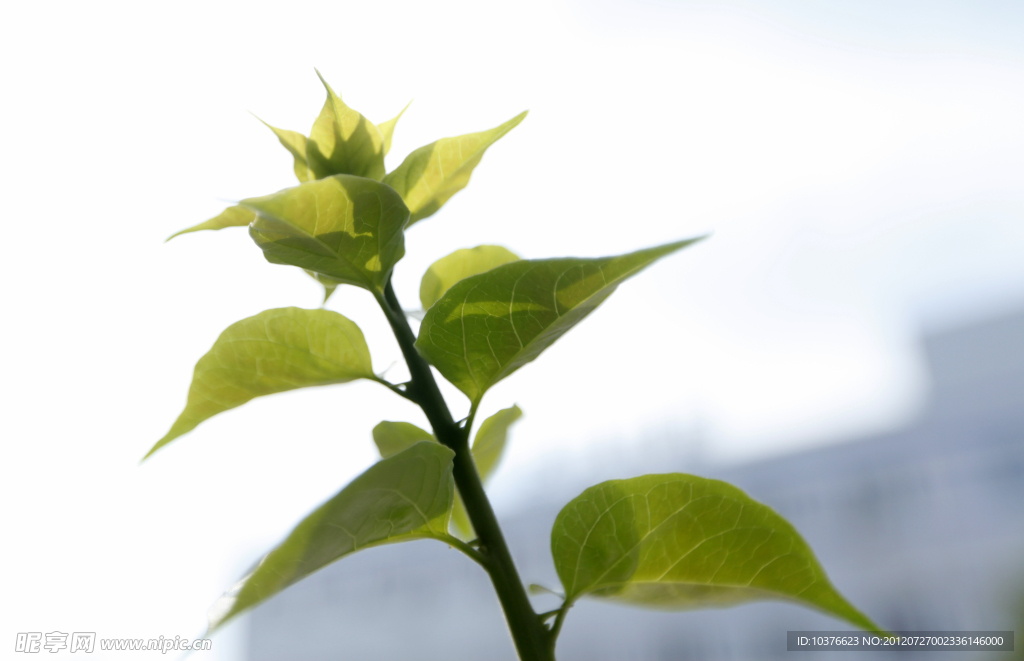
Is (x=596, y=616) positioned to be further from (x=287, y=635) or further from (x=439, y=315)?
(x=439, y=315)

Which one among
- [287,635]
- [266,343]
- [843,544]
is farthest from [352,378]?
[287,635]

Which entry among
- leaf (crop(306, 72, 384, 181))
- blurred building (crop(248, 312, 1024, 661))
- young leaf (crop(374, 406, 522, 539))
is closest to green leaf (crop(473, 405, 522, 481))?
young leaf (crop(374, 406, 522, 539))

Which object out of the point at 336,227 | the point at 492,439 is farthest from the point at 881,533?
the point at 336,227

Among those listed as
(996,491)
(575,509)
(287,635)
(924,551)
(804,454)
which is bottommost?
(287,635)

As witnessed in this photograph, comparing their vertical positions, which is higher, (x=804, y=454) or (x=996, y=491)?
(x=804, y=454)

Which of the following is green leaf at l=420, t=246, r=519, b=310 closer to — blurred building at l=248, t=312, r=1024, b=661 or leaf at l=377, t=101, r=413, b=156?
leaf at l=377, t=101, r=413, b=156

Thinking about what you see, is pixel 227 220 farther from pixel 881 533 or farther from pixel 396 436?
pixel 881 533

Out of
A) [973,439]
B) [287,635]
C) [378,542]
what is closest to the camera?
[378,542]
